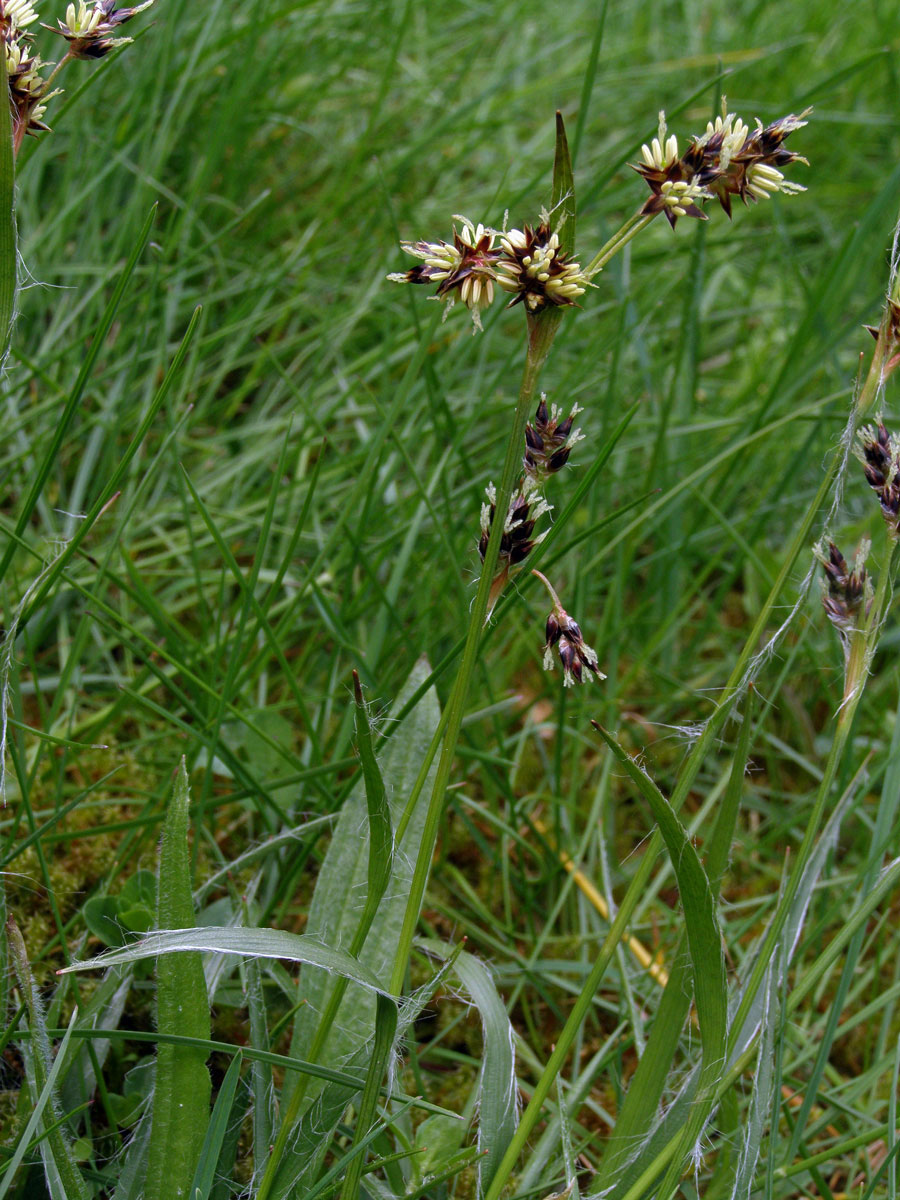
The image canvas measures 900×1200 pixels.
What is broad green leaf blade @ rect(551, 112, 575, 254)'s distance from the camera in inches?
25.3

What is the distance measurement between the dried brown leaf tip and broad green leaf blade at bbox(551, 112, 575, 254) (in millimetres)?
314

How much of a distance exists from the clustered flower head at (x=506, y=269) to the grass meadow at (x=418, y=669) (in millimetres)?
55

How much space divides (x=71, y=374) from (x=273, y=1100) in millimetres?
1187

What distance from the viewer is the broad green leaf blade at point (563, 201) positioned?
642 millimetres

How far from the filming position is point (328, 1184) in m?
0.79

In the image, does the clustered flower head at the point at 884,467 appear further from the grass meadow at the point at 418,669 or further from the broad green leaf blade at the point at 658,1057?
the broad green leaf blade at the point at 658,1057

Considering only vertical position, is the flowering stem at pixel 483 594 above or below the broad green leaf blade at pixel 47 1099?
above

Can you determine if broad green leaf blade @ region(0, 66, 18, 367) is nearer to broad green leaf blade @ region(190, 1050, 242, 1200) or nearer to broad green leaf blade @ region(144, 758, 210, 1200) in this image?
broad green leaf blade @ region(144, 758, 210, 1200)

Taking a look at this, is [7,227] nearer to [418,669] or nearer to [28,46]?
[28,46]

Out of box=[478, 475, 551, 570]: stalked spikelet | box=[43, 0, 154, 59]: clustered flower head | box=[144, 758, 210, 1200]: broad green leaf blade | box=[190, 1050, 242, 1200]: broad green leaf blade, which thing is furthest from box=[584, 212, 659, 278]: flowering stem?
box=[190, 1050, 242, 1200]: broad green leaf blade

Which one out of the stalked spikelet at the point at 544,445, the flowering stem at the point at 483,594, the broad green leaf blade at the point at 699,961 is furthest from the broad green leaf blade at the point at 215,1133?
the stalked spikelet at the point at 544,445

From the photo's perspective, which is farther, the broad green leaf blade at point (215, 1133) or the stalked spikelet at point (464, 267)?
the broad green leaf blade at point (215, 1133)

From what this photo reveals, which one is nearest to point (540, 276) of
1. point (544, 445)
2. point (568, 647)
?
point (544, 445)

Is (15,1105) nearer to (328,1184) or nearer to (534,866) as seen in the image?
(328,1184)
